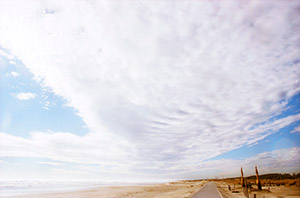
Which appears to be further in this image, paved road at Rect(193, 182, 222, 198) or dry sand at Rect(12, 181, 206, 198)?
dry sand at Rect(12, 181, 206, 198)

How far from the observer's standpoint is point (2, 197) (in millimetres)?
29922

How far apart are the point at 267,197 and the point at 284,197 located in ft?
10.2

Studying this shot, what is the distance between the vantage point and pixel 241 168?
4462 cm

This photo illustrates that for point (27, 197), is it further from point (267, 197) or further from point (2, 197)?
point (267, 197)

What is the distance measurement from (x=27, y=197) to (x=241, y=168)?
45.7 metres

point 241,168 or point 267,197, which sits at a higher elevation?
point 241,168

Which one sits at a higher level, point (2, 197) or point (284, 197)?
point (2, 197)

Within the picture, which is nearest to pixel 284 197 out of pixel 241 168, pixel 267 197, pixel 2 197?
pixel 267 197

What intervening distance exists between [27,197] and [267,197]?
4041 centimetres

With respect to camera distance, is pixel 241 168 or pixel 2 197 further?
pixel 241 168

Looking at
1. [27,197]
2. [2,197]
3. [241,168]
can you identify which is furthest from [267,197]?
[2,197]

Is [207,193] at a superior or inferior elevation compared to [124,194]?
inferior

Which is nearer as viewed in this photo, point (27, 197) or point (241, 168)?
point (27, 197)

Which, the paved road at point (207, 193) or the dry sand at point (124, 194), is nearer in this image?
the paved road at point (207, 193)
